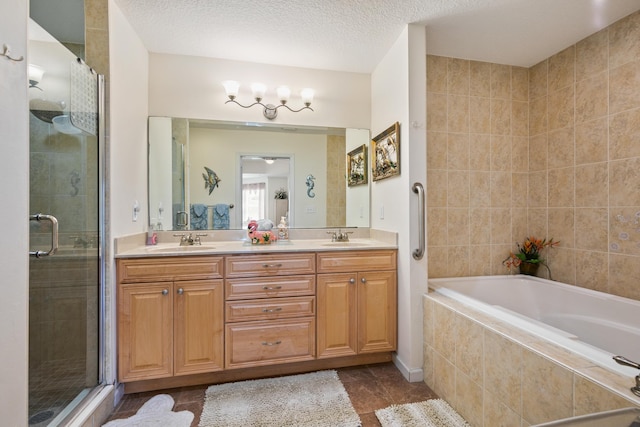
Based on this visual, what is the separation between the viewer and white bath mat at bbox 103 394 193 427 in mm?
1495

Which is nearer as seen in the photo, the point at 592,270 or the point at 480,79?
the point at 592,270

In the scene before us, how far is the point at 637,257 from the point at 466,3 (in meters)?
1.94

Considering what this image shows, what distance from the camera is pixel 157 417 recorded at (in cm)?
155

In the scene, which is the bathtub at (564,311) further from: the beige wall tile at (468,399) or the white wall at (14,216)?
the white wall at (14,216)

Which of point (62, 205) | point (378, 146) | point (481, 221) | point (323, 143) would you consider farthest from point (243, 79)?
point (481, 221)

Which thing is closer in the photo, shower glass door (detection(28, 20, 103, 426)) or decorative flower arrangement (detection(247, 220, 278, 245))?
shower glass door (detection(28, 20, 103, 426))

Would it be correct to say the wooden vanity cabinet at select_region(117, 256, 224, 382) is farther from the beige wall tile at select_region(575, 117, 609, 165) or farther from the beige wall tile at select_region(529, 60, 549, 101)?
the beige wall tile at select_region(529, 60, 549, 101)

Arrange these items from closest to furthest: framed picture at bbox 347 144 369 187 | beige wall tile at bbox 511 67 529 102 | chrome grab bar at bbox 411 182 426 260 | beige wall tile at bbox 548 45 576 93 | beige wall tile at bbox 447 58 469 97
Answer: chrome grab bar at bbox 411 182 426 260, beige wall tile at bbox 548 45 576 93, beige wall tile at bbox 447 58 469 97, beige wall tile at bbox 511 67 529 102, framed picture at bbox 347 144 369 187

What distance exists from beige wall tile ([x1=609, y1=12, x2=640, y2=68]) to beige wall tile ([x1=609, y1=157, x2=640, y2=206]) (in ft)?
2.20

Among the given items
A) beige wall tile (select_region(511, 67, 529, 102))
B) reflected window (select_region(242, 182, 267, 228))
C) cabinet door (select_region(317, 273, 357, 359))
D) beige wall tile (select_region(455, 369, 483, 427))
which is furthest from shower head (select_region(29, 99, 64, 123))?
beige wall tile (select_region(511, 67, 529, 102))

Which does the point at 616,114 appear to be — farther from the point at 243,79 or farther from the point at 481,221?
the point at 243,79

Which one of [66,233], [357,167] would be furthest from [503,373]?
[66,233]

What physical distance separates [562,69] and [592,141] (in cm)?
67

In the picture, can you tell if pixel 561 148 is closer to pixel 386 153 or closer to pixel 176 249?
pixel 386 153
